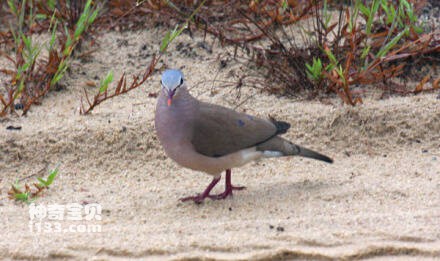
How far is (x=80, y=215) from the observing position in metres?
4.38

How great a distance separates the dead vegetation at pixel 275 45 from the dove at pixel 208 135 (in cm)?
80

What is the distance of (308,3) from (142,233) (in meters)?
2.80

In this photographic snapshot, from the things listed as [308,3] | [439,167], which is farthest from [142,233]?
[308,3]

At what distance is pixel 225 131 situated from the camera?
451 centimetres

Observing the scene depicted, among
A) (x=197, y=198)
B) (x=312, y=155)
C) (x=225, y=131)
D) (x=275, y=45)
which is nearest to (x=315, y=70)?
(x=275, y=45)

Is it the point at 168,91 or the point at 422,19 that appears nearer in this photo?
the point at 168,91

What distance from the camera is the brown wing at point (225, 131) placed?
4.41 metres

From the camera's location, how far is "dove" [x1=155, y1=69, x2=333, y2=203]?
4344mm

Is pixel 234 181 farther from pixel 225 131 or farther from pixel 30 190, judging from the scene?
pixel 30 190

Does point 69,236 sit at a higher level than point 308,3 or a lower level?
lower

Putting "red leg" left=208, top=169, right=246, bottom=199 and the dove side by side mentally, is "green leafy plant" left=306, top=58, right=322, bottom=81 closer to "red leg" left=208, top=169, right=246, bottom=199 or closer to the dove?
the dove

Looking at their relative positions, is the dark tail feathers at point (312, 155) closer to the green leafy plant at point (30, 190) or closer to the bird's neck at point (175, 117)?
the bird's neck at point (175, 117)

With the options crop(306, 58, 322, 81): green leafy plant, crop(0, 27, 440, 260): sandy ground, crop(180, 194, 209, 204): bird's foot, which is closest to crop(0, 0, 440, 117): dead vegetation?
crop(306, 58, 322, 81): green leafy plant

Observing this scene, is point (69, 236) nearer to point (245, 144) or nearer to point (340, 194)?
point (245, 144)
